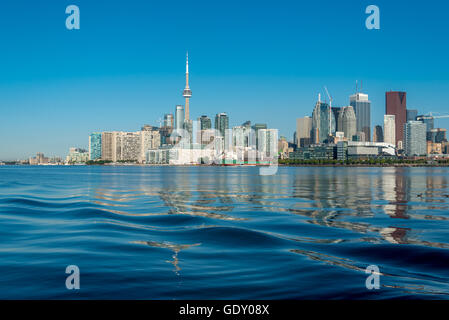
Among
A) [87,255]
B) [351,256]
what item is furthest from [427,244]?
[87,255]

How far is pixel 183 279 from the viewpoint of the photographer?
477 inches

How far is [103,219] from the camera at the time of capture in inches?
1038

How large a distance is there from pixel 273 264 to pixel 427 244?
7663 millimetres

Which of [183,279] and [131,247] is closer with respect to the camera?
[183,279]

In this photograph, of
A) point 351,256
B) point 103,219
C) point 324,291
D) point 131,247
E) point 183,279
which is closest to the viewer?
point 324,291
